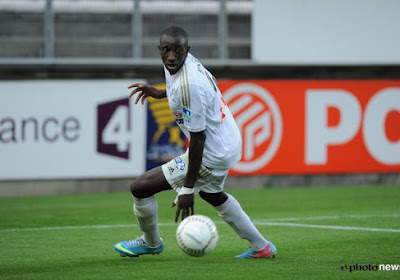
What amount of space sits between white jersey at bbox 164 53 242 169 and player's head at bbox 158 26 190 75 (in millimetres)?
74

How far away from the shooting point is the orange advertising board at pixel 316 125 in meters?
16.3

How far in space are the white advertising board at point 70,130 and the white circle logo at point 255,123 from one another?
5.80 ft

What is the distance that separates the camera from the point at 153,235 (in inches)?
308

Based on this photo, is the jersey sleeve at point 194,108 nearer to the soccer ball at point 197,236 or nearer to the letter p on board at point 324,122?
the soccer ball at point 197,236

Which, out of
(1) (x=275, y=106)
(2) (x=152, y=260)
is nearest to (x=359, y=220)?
(2) (x=152, y=260)

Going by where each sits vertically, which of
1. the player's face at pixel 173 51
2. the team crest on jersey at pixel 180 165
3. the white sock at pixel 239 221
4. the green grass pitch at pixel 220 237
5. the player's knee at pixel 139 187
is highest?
the player's face at pixel 173 51

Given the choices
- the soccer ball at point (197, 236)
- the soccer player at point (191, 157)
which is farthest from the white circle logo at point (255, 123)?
the soccer ball at point (197, 236)

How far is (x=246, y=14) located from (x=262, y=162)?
10.0 feet

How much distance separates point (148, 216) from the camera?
7.64 metres

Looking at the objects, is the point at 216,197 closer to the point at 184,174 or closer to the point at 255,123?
the point at 184,174

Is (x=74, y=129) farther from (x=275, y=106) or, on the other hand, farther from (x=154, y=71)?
(x=275, y=106)

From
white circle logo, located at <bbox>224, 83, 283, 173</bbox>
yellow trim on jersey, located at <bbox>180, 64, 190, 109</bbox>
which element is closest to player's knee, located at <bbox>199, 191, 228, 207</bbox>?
yellow trim on jersey, located at <bbox>180, 64, 190, 109</bbox>

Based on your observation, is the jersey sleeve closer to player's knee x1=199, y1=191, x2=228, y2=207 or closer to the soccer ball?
the soccer ball

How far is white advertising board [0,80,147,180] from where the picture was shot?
50.2 ft
